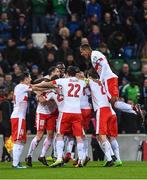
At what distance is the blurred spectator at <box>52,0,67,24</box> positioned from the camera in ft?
109

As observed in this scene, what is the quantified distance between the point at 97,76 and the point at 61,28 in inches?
373

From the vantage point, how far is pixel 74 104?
A: 867 inches

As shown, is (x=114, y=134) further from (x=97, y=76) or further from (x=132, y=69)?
(x=132, y=69)

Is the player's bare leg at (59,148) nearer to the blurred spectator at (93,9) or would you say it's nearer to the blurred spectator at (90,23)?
the blurred spectator at (90,23)

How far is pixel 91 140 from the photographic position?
26969 millimetres

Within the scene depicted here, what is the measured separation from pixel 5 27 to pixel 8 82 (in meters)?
4.21

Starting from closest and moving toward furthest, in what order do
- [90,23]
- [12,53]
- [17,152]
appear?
[17,152] → [12,53] → [90,23]

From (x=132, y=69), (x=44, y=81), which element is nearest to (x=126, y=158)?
(x=132, y=69)

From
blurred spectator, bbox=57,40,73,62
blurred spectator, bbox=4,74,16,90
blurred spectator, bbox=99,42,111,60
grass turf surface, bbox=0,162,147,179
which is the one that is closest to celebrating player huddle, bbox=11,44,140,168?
grass turf surface, bbox=0,162,147,179

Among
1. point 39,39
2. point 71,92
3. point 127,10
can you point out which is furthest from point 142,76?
point 71,92

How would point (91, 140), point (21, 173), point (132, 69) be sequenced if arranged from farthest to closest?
point (132, 69)
point (91, 140)
point (21, 173)

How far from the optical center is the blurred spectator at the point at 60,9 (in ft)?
109

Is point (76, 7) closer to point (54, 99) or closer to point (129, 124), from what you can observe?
point (129, 124)

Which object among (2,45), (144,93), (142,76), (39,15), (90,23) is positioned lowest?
(144,93)
